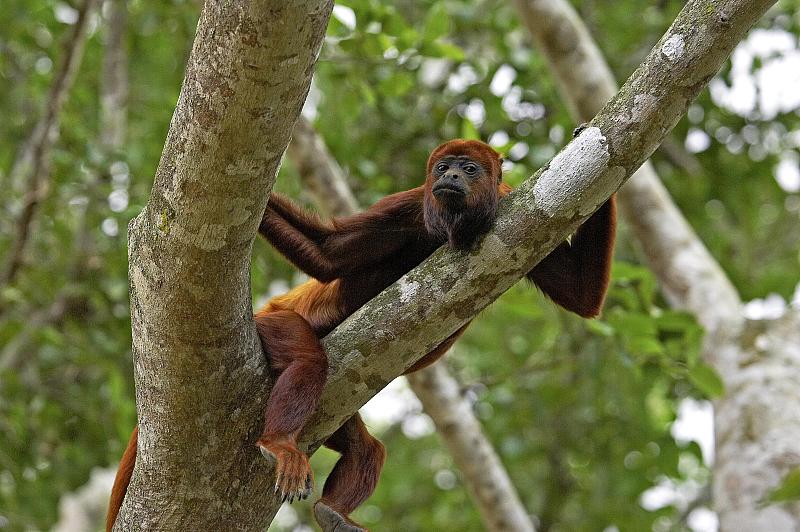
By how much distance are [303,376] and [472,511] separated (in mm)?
4933

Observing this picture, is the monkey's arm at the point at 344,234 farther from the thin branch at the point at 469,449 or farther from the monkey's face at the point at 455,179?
the thin branch at the point at 469,449

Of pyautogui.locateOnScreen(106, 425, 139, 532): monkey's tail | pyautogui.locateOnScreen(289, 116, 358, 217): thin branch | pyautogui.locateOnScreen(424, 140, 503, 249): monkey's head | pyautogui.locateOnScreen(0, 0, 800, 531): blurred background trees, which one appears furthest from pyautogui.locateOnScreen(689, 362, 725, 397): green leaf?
pyautogui.locateOnScreen(106, 425, 139, 532): monkey's tail

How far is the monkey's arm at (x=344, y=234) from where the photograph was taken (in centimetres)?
373

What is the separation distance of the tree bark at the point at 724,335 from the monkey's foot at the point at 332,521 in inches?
84.5

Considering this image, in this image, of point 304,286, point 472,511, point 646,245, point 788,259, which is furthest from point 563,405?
point 304,286

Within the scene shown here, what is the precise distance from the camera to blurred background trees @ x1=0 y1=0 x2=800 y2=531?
5.63 m

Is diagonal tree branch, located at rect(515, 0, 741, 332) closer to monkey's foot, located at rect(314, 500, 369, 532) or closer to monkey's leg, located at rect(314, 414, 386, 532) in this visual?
monkey's leg, located at rect(314, 414, 386, 532)

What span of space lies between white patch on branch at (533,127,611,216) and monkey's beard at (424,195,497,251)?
0.71 ft

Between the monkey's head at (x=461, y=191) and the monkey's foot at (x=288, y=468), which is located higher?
the monkey's head at (x=461, y=191)

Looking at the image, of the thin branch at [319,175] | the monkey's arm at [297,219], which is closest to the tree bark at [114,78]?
the thin branch at [319,175]

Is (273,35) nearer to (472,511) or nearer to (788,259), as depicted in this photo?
(472,511)

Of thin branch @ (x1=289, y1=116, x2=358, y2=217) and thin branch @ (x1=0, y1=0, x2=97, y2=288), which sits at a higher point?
thin branch @ (x1=0, y1=0, x2=97, y2=288)

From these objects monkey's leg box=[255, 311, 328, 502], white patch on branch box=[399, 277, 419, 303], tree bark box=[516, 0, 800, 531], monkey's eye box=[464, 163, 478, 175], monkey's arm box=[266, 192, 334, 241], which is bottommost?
tree bark box=[516, 0, 800, 531]

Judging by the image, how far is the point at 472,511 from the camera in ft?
24.5
